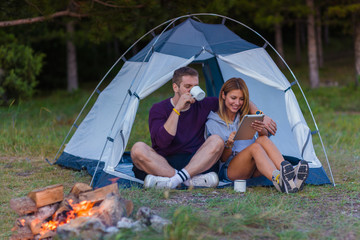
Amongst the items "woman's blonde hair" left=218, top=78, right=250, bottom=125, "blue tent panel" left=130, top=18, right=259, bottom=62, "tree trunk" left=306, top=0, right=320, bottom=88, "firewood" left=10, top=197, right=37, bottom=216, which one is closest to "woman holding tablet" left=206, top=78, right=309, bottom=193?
"woman's blonde hair" left=218, top=78, right=250, bottom=125

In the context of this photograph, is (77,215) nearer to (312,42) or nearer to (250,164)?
(250,164)

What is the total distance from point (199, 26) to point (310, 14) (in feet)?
24.7

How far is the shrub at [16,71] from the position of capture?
8.91 metres

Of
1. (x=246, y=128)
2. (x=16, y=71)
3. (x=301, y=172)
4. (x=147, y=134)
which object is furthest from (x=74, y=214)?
(x=16, y=71)

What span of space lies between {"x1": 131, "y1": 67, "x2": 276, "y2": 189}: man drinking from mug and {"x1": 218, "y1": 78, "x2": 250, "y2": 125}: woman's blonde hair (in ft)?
0.51

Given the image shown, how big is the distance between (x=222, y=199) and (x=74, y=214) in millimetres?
1133

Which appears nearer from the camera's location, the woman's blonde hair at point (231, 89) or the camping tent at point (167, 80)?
the woman's blonde hair at point (231, 89)

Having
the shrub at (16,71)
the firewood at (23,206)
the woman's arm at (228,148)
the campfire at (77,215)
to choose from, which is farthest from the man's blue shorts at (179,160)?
the shrub at (16,71)

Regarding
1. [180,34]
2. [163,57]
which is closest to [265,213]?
[163,57]

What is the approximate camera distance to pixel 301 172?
3.56 meters

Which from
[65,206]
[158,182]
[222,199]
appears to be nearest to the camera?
[65,206]

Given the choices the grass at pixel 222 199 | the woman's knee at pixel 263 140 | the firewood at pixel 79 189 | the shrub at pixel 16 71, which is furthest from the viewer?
the shrub at pixel 16 71

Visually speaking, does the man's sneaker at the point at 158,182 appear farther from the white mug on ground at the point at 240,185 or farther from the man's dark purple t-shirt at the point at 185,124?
the white mug on ground at the point at 240,185

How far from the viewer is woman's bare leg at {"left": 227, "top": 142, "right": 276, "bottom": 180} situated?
11.9ft
